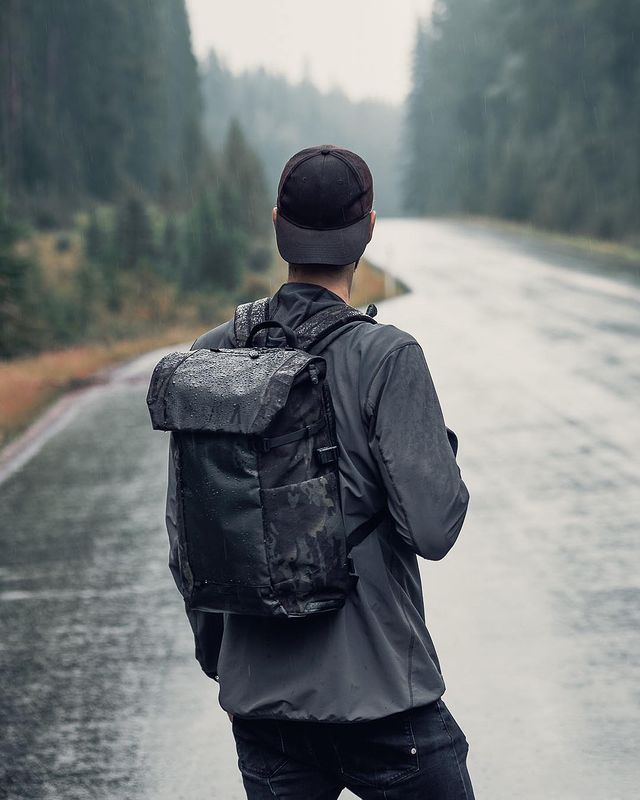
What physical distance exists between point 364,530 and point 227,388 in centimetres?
37

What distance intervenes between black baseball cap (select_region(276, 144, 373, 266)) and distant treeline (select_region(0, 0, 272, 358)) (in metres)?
18.7

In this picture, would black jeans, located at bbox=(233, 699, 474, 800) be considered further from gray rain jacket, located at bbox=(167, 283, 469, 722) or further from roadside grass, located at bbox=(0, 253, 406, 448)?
roadside grass, located at bbox=(0, 253, 406, 448)

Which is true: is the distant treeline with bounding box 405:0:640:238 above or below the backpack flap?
below

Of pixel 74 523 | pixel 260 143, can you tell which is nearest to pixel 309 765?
pixel 74 523

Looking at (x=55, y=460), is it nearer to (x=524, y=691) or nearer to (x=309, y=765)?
(x=524, y=691)

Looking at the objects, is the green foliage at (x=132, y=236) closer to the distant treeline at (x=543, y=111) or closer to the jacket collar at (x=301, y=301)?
the distant treeline at (x=543, y=111)

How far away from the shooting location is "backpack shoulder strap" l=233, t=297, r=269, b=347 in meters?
2.52

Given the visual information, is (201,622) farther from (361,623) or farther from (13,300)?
(13,300)

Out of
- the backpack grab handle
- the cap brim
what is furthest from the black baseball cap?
the backpack grab handle

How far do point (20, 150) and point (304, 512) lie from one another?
5921 cm

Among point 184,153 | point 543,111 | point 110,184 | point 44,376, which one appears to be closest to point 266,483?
point 44,376

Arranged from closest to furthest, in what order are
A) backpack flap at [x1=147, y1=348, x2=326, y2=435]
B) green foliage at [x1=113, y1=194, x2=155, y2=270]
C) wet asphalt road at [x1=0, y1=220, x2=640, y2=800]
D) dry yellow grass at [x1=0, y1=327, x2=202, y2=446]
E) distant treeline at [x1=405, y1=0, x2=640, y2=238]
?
backpack flap at [x1=147, y1=348, x2=326, y2=435], wet asphalt road at [x1=0, y1=220, x2=640, y2=800], dry yellow grass at [x1=0, y1=327, x2=202, y2=446], green foliage at [x1=113, y1=194, x2=155, y2=270], distant treeline at [x1=405, y1=0, x2=640, y2=238]

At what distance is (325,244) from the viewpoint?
2.44 m

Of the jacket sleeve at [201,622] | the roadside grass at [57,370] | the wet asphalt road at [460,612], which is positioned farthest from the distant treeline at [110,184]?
the jacket sleeve at [201,622]
